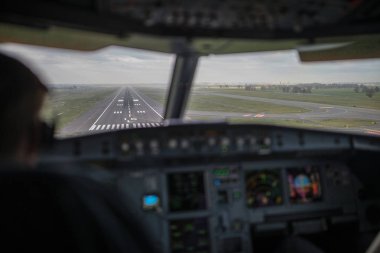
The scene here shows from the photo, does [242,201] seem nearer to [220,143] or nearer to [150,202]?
[220,143]

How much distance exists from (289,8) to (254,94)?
1.97 metres

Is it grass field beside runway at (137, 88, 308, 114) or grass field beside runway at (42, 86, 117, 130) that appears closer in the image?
grass field beside runway at (42, 86, 117, 130)

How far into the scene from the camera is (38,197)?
22.5 inches

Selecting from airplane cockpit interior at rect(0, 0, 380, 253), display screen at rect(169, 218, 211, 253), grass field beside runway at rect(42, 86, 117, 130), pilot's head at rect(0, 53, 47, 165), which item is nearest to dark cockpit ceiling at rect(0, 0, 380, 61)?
airplane cockpit interior at rect(0, 0, 380, 253)

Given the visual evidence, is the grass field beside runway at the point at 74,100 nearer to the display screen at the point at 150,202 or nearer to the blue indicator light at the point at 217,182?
the display screen at the point at 150,202

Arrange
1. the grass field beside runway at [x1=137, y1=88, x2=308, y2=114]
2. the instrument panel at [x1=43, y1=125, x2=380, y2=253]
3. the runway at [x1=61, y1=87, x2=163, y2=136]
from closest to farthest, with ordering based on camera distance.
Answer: the instrument panel at [x1=43, y1=125, x2=380, y2=253], the runway at [x1=61, y1=87, x2=163, y2=136], the grass field beside runway at [x1=137, y1=88, x2=308, y2=114]

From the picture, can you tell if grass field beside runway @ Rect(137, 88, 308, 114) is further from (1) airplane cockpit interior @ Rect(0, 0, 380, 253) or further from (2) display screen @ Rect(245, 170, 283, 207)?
(2) display screen @ Rect(245, 170, 283, 207)

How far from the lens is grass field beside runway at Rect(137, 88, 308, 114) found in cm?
337

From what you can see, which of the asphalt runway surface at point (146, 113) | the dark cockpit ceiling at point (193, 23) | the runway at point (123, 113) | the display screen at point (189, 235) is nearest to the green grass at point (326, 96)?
the asphalt runway surface at point (146, 113)

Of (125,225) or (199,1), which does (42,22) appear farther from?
(125,225)

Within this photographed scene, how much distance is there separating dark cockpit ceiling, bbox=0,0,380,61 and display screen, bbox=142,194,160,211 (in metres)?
1.21

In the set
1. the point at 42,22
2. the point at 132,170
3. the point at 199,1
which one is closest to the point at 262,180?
the point at 132,170

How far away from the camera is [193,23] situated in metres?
1.93

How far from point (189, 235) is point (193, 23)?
1683mm
